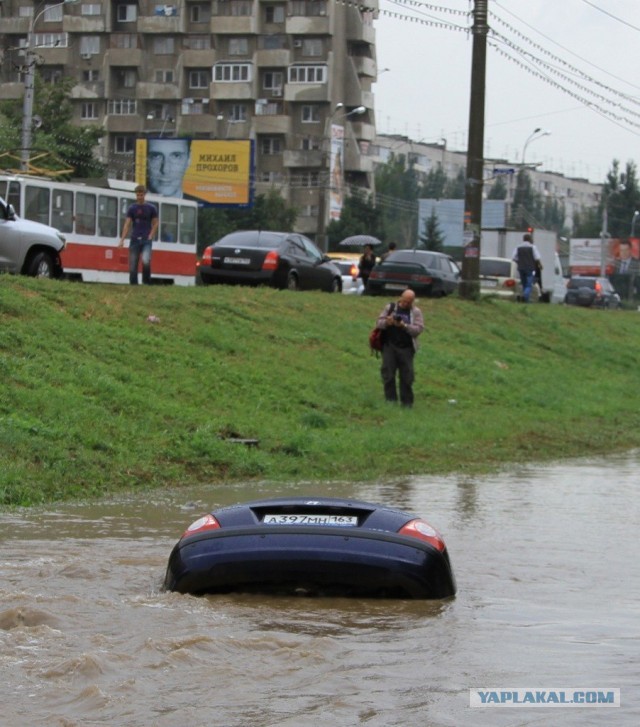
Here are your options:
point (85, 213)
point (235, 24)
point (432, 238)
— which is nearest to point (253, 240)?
point (85, 213)

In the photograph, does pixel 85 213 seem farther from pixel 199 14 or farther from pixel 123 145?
pixel 123 145

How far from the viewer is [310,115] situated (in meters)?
87.7

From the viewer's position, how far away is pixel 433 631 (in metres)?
7.05

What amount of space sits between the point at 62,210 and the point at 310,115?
5734cm

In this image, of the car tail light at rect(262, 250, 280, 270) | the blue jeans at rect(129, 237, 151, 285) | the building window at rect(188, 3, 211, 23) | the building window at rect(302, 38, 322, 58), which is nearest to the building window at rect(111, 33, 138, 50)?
the building window at rect(188, 3, 211, 23)

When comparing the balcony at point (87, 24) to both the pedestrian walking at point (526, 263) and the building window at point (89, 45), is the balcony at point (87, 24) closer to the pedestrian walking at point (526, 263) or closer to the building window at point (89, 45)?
the building window at point (89, 45)

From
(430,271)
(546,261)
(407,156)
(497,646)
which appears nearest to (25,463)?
(497,646)

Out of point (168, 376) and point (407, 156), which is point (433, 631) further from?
point (407, 156)

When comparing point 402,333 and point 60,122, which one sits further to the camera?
point 60,122

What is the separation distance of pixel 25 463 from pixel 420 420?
23.1 feet

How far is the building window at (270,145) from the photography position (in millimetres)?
88688

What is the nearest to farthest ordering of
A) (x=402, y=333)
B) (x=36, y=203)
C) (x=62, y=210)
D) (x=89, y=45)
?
(x=402, y=333)
(x=36, y=203)
(x=62, y=210)
(x=89, y=45)

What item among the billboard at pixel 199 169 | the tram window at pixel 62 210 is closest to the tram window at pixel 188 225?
the tram window at pixel 62 210

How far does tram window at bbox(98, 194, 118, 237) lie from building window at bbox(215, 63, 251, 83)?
54.5 meters
